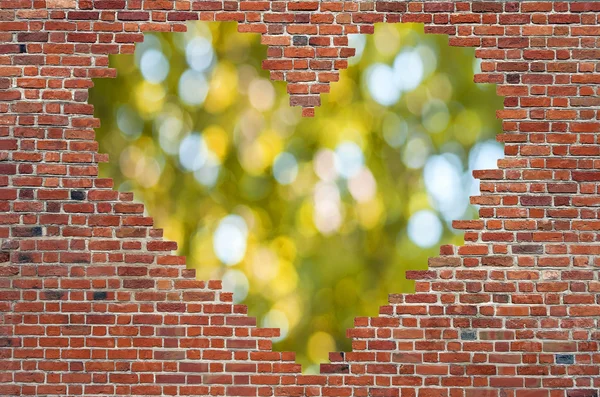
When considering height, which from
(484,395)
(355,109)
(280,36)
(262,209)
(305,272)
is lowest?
(484,395)

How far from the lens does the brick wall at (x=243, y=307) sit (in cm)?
319

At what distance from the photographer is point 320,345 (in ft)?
10.6

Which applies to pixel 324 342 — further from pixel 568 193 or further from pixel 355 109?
pixel 568 193

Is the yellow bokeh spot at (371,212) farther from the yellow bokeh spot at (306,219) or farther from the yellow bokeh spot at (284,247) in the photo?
the yellow bokeh spot at (284,247)

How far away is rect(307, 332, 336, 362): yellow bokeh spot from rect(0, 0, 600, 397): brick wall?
2.8 inches

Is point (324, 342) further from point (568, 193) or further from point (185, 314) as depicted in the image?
point (568, 193)

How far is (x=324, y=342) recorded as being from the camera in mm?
3219

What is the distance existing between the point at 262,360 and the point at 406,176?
1.34 m

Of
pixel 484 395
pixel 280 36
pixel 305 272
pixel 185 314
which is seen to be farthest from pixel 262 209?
Result: pixel 484 395

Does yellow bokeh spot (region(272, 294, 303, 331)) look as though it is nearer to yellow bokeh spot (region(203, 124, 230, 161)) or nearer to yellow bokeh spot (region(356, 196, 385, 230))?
yellow bokeh spot (region(356, 196, 385, 230))

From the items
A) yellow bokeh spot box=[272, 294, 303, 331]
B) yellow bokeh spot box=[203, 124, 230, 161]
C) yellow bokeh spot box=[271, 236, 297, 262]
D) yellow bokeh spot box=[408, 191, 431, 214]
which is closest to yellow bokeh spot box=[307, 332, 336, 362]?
yellow bokeh spot box=[272, 294, 303, 331]

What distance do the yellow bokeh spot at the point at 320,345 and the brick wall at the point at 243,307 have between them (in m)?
0.07

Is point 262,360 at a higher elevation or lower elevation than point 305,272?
lower

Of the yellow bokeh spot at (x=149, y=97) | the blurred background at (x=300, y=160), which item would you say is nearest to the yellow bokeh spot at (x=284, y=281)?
the blurred background at (x=300, y=160)
